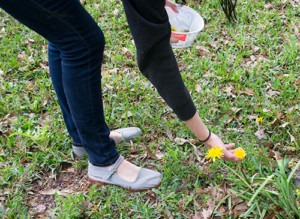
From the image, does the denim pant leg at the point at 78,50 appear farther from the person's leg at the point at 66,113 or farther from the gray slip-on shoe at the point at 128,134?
the gray slip-on shoe at the point at 128,134

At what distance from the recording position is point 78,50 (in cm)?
153

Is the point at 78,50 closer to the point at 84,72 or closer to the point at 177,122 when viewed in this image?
A: the point at 84,72

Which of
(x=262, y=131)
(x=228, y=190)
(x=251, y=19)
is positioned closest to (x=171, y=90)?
(x=228, y=190)

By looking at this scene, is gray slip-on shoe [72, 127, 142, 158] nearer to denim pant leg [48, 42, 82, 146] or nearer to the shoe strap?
the shoe strap

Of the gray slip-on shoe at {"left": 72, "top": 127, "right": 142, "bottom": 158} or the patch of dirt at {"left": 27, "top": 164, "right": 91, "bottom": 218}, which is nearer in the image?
the patch of dirt at {"left": 27, "top": 164, "right": 91, "bottom": 218}

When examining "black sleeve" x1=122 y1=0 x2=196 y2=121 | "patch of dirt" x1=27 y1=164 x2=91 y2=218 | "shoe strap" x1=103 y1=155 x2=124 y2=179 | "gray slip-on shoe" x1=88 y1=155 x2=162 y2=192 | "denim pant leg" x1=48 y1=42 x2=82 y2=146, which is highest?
"black sleeve" x1=122 y1=0 x2=196 y2=121

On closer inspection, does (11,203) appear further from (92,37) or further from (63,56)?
(92,37)

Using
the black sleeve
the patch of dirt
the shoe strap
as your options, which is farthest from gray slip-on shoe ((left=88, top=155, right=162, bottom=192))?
the black sleeve

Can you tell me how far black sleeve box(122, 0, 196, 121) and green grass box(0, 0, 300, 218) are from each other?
533 mm

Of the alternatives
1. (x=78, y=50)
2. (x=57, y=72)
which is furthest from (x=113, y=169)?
(x=78, y=50)

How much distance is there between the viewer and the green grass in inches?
76.7

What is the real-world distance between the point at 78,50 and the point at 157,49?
325 millimetres

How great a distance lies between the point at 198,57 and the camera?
3.05 meters

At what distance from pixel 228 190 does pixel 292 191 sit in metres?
0.33
